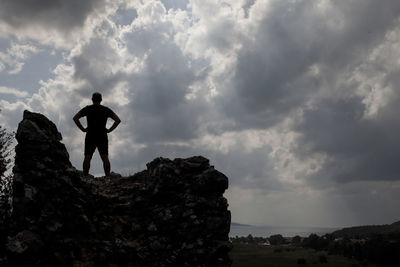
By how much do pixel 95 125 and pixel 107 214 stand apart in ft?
14.1

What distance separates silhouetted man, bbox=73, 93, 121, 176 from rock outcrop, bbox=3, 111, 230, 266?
1.71 metres

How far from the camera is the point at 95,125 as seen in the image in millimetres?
14852

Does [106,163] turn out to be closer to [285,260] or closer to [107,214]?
[107,214]

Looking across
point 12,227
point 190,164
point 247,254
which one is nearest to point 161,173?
point 190,164

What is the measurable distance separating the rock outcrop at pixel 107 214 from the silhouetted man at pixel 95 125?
171 cm

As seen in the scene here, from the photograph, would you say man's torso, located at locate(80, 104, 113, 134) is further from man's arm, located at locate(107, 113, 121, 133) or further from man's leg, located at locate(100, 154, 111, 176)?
man's leg, located at locate(100, 154, 111, 176)

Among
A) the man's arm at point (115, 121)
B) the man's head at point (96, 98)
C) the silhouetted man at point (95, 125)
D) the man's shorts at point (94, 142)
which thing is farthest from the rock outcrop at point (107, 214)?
the man's arm at point (115, 121)

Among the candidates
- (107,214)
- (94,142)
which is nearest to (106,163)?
(94,142)

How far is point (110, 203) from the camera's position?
1332 cm

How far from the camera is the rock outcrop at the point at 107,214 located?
10.7 m

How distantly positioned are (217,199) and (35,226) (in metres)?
6.73

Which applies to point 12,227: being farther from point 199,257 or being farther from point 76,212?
point 199,257

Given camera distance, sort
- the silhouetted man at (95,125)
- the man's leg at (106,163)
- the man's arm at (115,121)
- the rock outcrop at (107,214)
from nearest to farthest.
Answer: the rock outcrop at (107,214) → the silhouetted man at (95,125) → the man's arm at (115,121) → the man's leg at (106,163)

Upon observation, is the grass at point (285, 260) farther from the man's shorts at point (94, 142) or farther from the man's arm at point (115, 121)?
the man's arm at point (115, 121)
